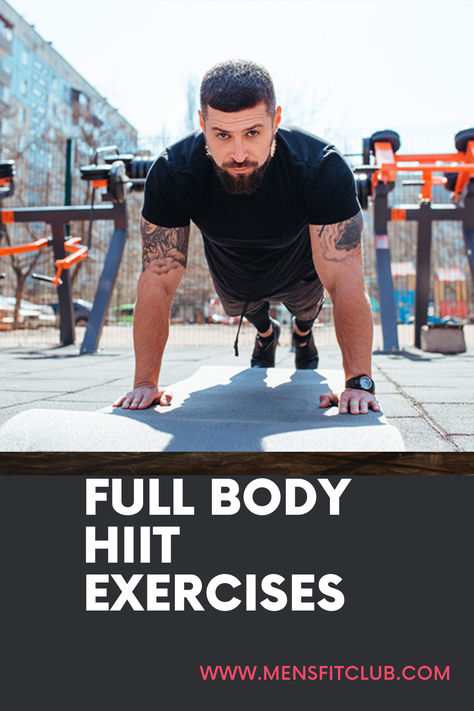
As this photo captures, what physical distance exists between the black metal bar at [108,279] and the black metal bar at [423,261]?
102 inches

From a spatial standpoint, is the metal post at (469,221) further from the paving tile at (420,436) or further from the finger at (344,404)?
the finger at (344,404)

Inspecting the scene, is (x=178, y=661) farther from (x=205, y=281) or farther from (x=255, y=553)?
(x=205, y=281)

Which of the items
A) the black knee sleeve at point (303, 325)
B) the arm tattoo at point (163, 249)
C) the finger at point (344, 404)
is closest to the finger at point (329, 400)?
the finger at point (344, 404)

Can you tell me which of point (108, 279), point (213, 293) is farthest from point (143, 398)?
point (213, 293)

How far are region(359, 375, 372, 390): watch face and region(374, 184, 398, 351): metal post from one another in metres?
3.42

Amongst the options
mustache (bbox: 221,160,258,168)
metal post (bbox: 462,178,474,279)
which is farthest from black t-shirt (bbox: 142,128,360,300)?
metal post (bbox: 462,178,474,279)

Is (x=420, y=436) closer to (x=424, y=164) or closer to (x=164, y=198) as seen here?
(x=164, y=198)

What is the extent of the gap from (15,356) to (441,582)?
4.35m

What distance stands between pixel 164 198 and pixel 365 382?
2.43 ft

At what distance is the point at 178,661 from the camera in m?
0.81

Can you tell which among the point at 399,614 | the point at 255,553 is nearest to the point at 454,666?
the point at 399,614

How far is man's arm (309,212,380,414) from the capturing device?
4.74 ft

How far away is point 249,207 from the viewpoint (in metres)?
1.54


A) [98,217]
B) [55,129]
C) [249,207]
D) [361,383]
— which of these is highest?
[55,129]
